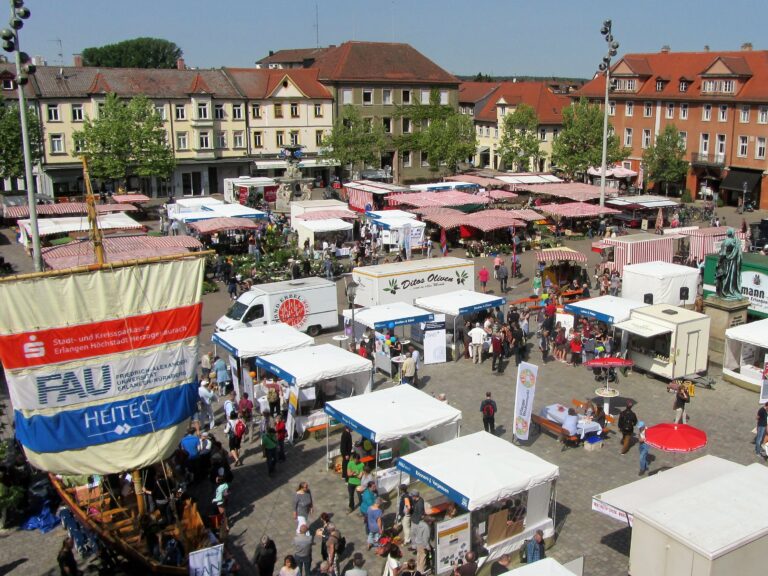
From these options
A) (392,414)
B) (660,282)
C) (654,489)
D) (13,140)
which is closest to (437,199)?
(660,282)

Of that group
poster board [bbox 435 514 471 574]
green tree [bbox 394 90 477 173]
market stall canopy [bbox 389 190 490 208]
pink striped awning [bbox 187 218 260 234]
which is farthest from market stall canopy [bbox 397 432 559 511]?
green tree [bbox 394 90 477 173]

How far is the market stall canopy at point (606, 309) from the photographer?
964 inches

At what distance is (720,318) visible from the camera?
25203 mm

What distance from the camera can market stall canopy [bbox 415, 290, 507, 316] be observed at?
25.3m

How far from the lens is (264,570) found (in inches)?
513

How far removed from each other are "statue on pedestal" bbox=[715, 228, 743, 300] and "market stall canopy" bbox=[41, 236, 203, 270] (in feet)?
64.3

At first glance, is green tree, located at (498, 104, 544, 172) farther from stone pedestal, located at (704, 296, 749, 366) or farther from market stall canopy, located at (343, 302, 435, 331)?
market stall canopy, located at (343, 302, 435, 331)

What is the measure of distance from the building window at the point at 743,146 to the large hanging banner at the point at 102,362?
52237 millimetres

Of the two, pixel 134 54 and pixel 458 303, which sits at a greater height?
pixel 134 54

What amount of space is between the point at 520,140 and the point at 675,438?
52766 mm

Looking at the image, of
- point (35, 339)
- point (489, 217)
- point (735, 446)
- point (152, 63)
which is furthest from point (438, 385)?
point (152, 63)

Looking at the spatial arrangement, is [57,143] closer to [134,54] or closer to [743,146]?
[743,146]

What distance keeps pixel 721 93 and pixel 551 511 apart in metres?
52.4

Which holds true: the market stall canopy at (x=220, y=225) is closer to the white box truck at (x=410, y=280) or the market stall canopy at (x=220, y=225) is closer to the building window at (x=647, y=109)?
the white box truck at (x=410, y=280)
